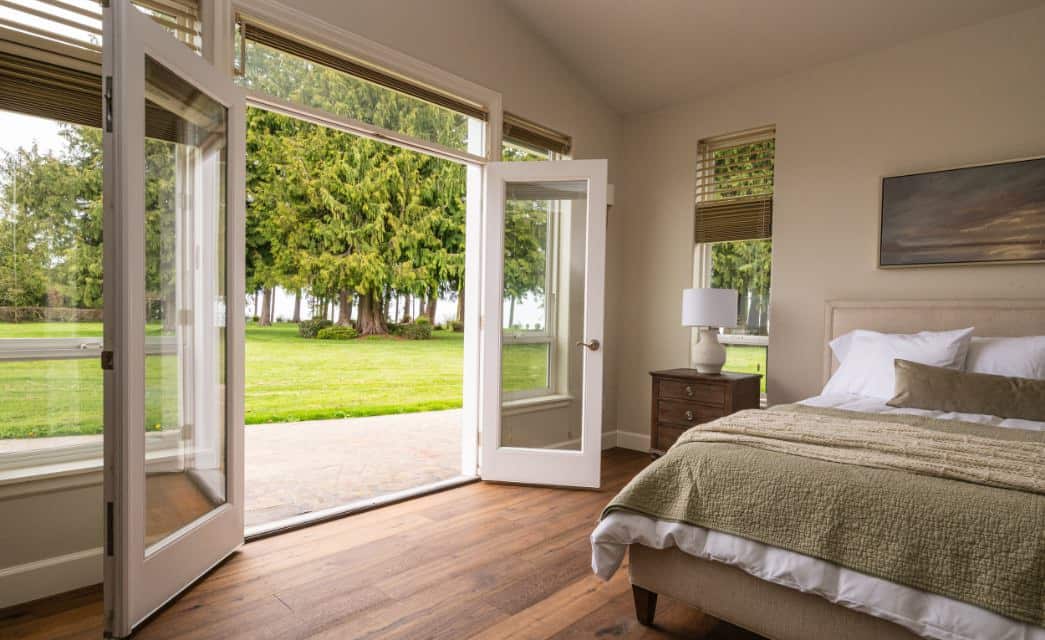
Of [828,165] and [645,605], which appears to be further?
[828,165]

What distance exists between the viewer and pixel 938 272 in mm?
3451

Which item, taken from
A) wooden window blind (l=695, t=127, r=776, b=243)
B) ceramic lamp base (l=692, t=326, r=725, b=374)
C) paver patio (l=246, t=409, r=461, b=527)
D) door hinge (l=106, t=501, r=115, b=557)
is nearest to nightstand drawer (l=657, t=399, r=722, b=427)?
ceramic lamp base (l=692, t=326, r=725, b=374)

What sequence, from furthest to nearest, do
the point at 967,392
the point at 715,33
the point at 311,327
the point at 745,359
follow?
1. the point at 311,327
2. the point at 745,359
3. the point at 715,33
4. the point at 967,392

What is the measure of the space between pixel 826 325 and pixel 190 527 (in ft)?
12.4

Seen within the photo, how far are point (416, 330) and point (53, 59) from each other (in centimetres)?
867

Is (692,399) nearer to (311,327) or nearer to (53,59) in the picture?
(53,59)

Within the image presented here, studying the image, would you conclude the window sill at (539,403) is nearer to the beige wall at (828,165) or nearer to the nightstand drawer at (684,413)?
the nightstand drawer at (684,413)

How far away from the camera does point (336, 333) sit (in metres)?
10.2

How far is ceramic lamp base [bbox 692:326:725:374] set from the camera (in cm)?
404

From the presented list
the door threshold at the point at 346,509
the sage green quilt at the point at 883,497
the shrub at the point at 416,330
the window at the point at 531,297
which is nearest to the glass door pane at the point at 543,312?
the window at the point at 531,297

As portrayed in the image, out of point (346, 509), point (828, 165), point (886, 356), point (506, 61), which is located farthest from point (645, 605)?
point (506, 61)

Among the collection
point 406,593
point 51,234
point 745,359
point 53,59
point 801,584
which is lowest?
point 406,593

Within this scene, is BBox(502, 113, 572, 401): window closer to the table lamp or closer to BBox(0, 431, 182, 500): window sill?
the table lamp

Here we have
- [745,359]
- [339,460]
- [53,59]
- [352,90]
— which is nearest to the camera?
[53,59]
